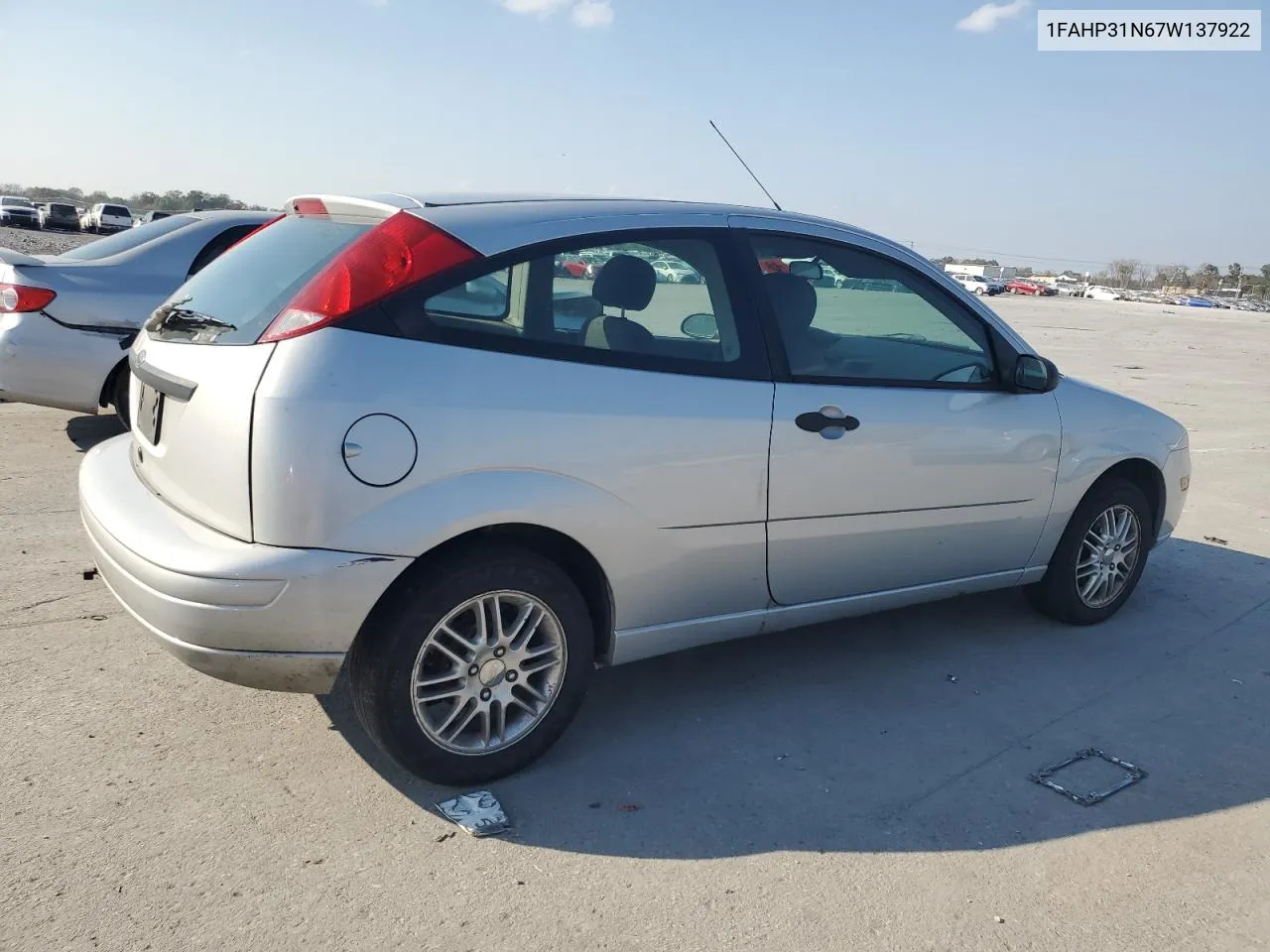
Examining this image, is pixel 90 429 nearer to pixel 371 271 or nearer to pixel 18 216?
pixel 371 271

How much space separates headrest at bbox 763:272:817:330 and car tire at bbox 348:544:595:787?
4.11ft

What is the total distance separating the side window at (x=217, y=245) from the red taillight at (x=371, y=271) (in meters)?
4.70

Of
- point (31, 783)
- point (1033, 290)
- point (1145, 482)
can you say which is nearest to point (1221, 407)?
point (1145, 482)

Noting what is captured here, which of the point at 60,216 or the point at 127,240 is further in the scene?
the point at 60,216

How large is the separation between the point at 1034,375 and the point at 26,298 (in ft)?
19.8

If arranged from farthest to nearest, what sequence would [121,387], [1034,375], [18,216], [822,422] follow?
[18,216], [121,387], [1034,375], [822,422]

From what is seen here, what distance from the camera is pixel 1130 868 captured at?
3.02m

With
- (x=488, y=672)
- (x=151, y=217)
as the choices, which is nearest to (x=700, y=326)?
(x=488, y=672)

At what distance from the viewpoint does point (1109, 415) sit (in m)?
4.75

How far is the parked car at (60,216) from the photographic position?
2158 inches

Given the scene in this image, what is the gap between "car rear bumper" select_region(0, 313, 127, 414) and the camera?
6695 mm

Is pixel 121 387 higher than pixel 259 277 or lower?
lower

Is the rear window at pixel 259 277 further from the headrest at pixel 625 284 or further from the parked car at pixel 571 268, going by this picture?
the headrest at pixel 625 284

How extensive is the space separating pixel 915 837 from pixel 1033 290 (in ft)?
279
